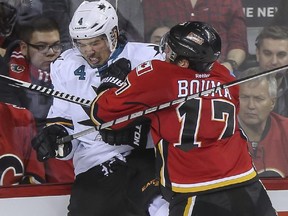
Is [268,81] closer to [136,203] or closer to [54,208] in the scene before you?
[136,203]

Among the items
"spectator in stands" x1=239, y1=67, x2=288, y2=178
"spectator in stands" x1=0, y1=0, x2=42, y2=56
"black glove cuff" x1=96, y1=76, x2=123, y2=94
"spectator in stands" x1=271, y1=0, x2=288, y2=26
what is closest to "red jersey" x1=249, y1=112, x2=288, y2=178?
"spectator in stands" x1=239, y1=67, x2=288, y2=178

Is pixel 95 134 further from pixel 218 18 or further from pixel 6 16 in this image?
pixel 218 18

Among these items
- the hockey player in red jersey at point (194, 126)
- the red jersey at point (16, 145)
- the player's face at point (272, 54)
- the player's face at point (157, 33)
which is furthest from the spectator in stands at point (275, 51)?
the red jersey at point (16, 145)

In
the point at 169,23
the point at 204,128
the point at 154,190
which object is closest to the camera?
the point at 204,128

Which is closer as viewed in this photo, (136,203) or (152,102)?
(152,102)

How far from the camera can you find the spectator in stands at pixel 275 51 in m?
3.15

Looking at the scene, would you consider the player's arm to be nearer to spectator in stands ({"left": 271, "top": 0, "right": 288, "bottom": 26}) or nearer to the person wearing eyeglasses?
the person wearing eyeglasses

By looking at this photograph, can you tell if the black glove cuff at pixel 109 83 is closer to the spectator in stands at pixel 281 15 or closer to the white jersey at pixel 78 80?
the white jersey at pixel 78 80

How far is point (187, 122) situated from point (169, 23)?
0.60 m

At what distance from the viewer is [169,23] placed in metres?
3.07

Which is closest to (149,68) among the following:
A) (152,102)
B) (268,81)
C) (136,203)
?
(152,102)

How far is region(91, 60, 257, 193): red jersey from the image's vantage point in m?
2.60

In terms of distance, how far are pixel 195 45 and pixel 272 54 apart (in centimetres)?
66

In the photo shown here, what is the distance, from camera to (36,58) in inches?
119
